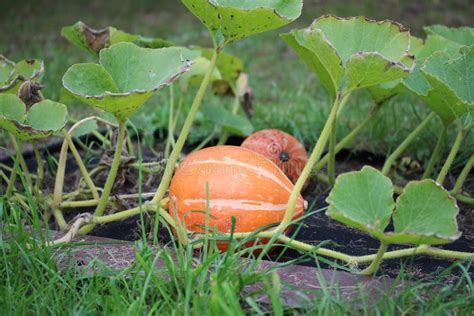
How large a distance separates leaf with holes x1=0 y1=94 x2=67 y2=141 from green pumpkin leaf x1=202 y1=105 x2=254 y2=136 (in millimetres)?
761

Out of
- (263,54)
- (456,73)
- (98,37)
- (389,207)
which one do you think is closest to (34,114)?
(98,37)

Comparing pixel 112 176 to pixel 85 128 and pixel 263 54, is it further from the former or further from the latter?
pixel 263 54

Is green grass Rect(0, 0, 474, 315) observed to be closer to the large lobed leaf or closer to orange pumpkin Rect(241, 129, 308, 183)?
the large lobed leaf

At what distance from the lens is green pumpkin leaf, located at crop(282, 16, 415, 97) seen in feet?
6.02

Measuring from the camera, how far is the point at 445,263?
209 cm

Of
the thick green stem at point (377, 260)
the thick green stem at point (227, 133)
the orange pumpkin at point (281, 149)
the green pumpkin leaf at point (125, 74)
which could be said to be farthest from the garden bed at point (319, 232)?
the green pumpkin leaf at point (125, 74)

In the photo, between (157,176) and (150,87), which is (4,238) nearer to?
(150,87)

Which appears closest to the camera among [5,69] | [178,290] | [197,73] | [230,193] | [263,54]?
[178,290]

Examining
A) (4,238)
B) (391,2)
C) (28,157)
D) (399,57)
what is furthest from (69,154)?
(391,2)

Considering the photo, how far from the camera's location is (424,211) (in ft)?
5.65

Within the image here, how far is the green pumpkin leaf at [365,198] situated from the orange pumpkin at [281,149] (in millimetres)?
800

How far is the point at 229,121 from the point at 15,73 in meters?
0.78

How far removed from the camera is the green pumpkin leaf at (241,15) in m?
1.90

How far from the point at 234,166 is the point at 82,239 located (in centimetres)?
47
